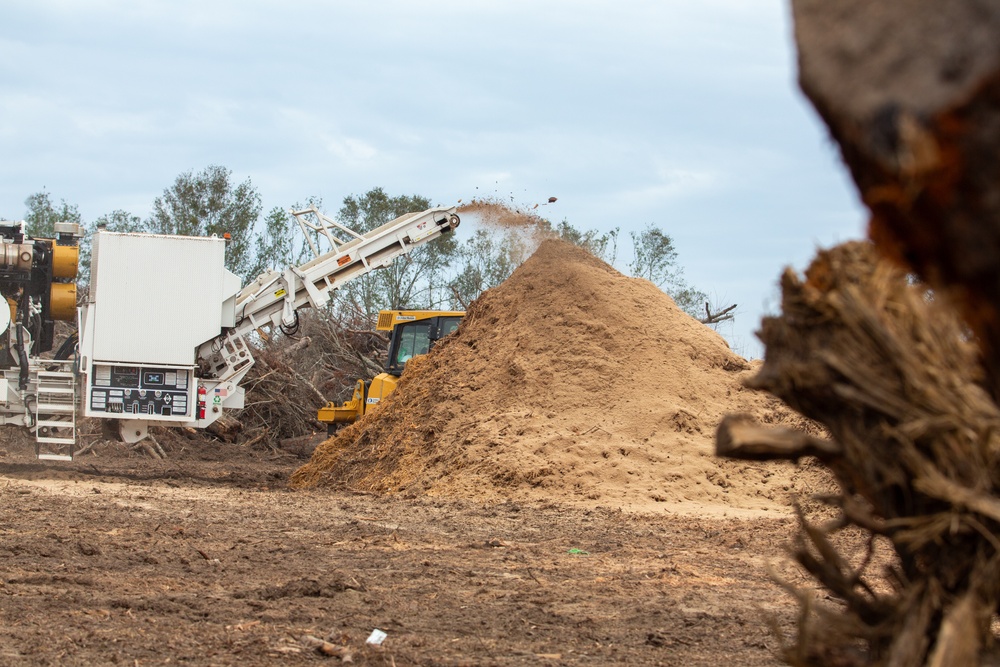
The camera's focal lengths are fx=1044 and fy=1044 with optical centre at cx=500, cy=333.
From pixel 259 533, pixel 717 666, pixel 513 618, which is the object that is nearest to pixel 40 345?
pixel 259 533

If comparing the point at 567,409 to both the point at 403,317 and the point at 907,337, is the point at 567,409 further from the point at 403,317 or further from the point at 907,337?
the point at 907,337

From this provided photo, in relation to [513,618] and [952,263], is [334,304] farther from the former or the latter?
[952,263]

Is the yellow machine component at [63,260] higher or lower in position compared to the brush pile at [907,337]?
higher

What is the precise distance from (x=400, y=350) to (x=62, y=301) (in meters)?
5.61

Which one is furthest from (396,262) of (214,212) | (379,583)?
(379,583)

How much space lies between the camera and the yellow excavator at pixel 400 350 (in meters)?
18.1

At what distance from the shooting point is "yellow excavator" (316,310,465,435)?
18.1 metres

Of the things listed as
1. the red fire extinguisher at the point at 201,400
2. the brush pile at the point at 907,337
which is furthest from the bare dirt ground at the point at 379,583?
the red fire extinguisher at the point at 201,400

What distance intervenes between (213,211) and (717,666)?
31.4 meters

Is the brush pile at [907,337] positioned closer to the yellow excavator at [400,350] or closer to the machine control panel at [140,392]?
the machine control panel at [140,392]

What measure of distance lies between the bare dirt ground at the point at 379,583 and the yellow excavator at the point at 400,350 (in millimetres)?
5134

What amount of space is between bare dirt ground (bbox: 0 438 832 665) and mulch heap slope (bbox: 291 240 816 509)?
3.71 ft

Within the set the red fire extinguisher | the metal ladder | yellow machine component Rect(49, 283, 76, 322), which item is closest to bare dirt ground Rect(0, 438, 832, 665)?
the metal ladder

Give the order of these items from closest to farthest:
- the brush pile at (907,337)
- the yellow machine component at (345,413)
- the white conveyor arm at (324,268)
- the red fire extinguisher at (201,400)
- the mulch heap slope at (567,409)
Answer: the brush pile at (907,337), the mulch heap slope at (567,409), the red fire extinguisher at (201,400), the white conveyor arm at (324,268), the yellow machine component at (345,413)
